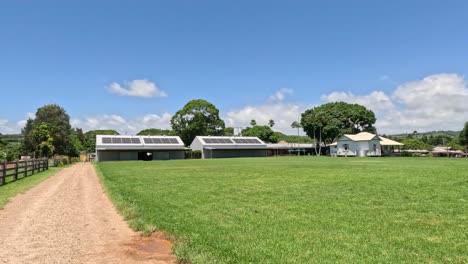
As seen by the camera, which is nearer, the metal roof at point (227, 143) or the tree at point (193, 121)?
the metal roof at point (227, 143)

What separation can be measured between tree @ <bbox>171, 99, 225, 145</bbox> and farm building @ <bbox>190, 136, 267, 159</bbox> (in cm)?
1477

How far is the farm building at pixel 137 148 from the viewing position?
59469 mm

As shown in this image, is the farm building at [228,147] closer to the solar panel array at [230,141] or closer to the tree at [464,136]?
the solar panel array at [230,141]

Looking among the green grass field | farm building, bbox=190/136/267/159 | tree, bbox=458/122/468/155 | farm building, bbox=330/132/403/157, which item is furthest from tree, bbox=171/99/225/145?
the green grass field

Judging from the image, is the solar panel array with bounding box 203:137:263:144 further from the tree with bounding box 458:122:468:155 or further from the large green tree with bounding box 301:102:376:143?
the tree with bounding box 458:122:468:155

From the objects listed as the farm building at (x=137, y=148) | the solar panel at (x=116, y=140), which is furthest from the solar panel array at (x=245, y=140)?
the solar panel at (x=116, y=140)

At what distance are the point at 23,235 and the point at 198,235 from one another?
3.44 m

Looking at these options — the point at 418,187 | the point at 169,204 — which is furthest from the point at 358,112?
the point at 169,204

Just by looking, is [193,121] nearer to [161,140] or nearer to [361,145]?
[161,140]

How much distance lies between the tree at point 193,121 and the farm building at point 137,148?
816 inches

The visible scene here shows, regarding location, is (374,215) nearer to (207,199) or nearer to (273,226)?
(273,226)

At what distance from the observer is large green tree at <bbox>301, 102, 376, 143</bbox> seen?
81.0 metres

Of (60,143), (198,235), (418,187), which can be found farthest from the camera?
(60,143)

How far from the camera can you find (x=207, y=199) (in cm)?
1052
